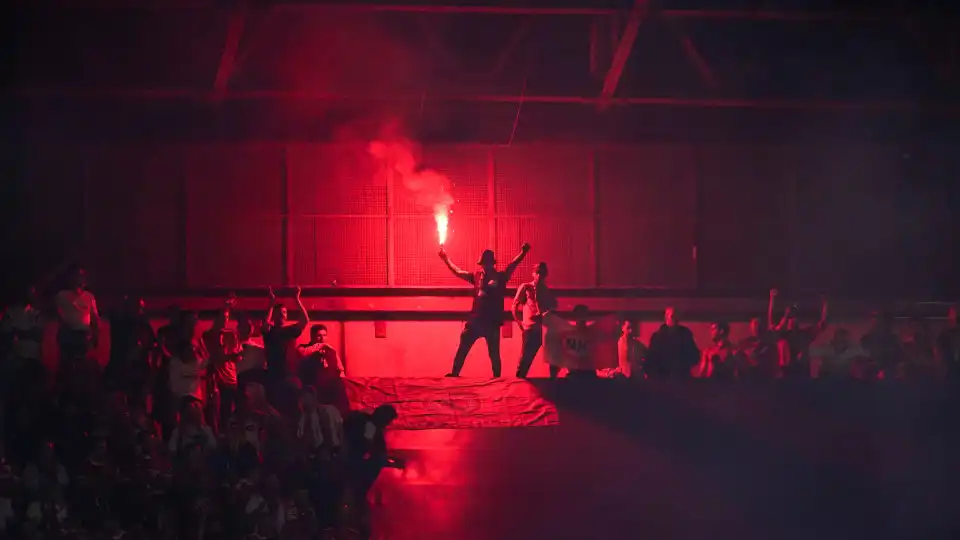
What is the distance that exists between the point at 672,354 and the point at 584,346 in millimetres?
1319

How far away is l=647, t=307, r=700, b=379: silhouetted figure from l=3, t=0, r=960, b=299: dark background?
352 centimetres

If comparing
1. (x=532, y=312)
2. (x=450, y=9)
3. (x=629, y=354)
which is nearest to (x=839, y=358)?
(x=629, y=354)

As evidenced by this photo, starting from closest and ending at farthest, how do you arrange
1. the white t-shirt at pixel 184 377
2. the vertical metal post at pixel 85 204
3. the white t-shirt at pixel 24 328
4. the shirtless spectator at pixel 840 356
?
the white t-shirt at pixel 184 377
the white t-shirt at pixel 24 328
the shirtless spectator at pixel 840 356
the vertical metal post at pixel 85 204

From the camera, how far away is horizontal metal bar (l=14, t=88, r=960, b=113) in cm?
1981

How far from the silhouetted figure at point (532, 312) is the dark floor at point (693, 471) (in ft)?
3.88

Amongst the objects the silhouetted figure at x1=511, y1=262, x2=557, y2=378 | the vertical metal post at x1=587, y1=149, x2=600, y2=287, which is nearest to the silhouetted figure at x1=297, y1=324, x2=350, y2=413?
the silhouetted figure at x1=511, y1=262, x2=557, y2=378

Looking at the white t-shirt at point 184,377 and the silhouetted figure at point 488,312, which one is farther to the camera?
the silhouetted figure at point 488,312

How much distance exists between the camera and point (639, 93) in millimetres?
20781

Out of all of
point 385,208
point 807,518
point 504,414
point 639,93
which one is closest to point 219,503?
point 504,414

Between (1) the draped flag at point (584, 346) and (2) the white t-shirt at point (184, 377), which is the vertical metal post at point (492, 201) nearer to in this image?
(1) the draped flag at point (584, 346)

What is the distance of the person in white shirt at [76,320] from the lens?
1611 cm

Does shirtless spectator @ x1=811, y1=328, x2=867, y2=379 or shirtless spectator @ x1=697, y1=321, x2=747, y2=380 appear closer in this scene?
shirtless spectator @ x1=697, y1=321, x2=747, y2=380

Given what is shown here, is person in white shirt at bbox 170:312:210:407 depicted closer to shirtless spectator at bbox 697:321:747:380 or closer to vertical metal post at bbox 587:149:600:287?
shirtless spectator at bbox 697:321:747:380

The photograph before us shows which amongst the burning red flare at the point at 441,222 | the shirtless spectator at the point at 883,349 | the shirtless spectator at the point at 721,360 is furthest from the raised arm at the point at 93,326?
the shirtless spectator at the point at 883,349
